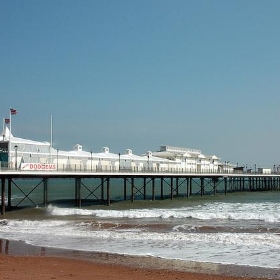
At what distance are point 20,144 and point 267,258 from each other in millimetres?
25087

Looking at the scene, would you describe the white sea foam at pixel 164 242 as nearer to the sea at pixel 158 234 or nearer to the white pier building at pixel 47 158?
the sea at pixel 158 234

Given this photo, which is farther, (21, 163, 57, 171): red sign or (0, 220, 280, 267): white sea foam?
(21, 163, 57, 171): red sign

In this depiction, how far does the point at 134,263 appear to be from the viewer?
1545 centimetres

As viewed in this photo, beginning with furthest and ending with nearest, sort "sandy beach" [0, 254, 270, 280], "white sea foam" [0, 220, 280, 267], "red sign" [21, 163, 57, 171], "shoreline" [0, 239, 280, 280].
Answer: "red sign" [21, 163, 57, 171], "white sea foam" [0, 220, 280, 267], "shoreline" [0, 239, 280, 280], "sandy beach" [0, 254, 270, 280]

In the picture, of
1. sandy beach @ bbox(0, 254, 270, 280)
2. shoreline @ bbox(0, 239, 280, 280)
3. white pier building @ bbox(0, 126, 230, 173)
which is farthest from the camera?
white pier building @ bbox(0, 126, 230, 173)

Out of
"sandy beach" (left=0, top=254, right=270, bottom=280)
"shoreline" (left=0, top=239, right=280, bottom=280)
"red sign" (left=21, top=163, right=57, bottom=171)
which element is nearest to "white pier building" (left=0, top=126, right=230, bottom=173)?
"red sign" (left=21, top=163, right=57, bottom=171)

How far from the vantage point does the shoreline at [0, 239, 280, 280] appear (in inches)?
542

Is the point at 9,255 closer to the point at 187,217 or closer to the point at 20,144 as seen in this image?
the point at 187,217

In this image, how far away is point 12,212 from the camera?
35.8m

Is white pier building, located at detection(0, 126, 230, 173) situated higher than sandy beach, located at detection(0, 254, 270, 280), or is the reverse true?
white pier building, located at detection(0, 126, 230, 173)

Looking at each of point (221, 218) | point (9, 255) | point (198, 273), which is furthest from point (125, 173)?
point (198, 273)

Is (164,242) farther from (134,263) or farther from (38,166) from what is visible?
(38,166)

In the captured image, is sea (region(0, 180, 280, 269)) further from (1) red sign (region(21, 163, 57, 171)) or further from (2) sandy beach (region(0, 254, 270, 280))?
(1) red sign (region(21, 163, 57, 171))

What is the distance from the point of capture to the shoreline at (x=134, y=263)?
542 inches
